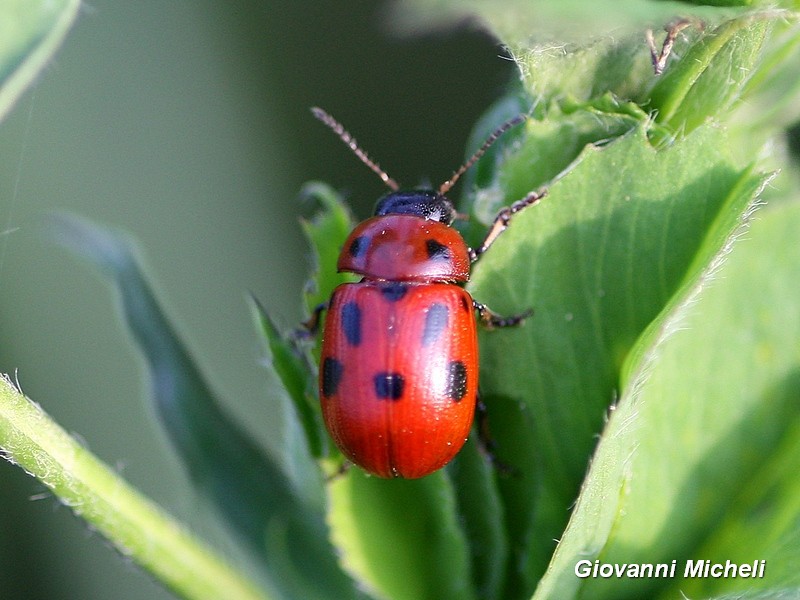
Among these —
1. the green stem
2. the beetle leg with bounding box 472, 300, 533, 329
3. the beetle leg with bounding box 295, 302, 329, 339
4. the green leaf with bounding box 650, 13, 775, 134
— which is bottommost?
the green stem

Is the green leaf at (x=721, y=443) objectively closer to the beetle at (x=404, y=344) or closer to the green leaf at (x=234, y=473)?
the beetle at (x=404, y=344)

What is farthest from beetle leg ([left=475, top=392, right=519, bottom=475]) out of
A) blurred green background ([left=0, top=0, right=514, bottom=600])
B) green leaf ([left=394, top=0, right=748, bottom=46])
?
blurred green background ([left=0, top=0, right=514, bottom=600])

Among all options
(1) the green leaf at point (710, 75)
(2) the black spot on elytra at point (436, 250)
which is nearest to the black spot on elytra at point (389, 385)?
(2) the black spot on elytra at point (436, 250)

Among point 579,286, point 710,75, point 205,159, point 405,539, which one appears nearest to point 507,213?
point 579,286

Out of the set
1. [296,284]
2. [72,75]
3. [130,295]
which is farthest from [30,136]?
[130,295]

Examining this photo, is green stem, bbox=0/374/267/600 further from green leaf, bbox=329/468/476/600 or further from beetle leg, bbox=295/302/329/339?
beetle leg, bbox=295/302/329/339

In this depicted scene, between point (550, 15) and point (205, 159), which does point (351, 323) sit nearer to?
point (550, 15)

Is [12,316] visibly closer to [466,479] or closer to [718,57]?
[466,479]
